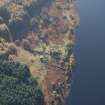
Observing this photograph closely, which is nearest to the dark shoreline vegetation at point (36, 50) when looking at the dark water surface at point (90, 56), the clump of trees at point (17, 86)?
the clump of trees at point (17, 86)

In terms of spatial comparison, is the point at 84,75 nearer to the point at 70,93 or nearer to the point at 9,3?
the point at 70,93

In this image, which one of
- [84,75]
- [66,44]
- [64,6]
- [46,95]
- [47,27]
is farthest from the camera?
[64,6]

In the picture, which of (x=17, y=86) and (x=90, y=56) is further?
(x=90, y=56)

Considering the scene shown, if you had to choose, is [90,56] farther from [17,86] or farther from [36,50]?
[17,86]

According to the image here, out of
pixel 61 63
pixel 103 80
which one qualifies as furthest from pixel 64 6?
pixel 103 80

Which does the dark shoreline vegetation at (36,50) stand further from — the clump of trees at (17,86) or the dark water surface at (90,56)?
the dark water surface at (90,56)

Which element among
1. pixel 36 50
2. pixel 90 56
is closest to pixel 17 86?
pixel 36 50

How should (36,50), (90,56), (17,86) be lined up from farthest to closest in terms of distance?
1. (36,50)
2. (90,56)
3. (17,86)

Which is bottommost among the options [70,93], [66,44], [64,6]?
[70,93]
